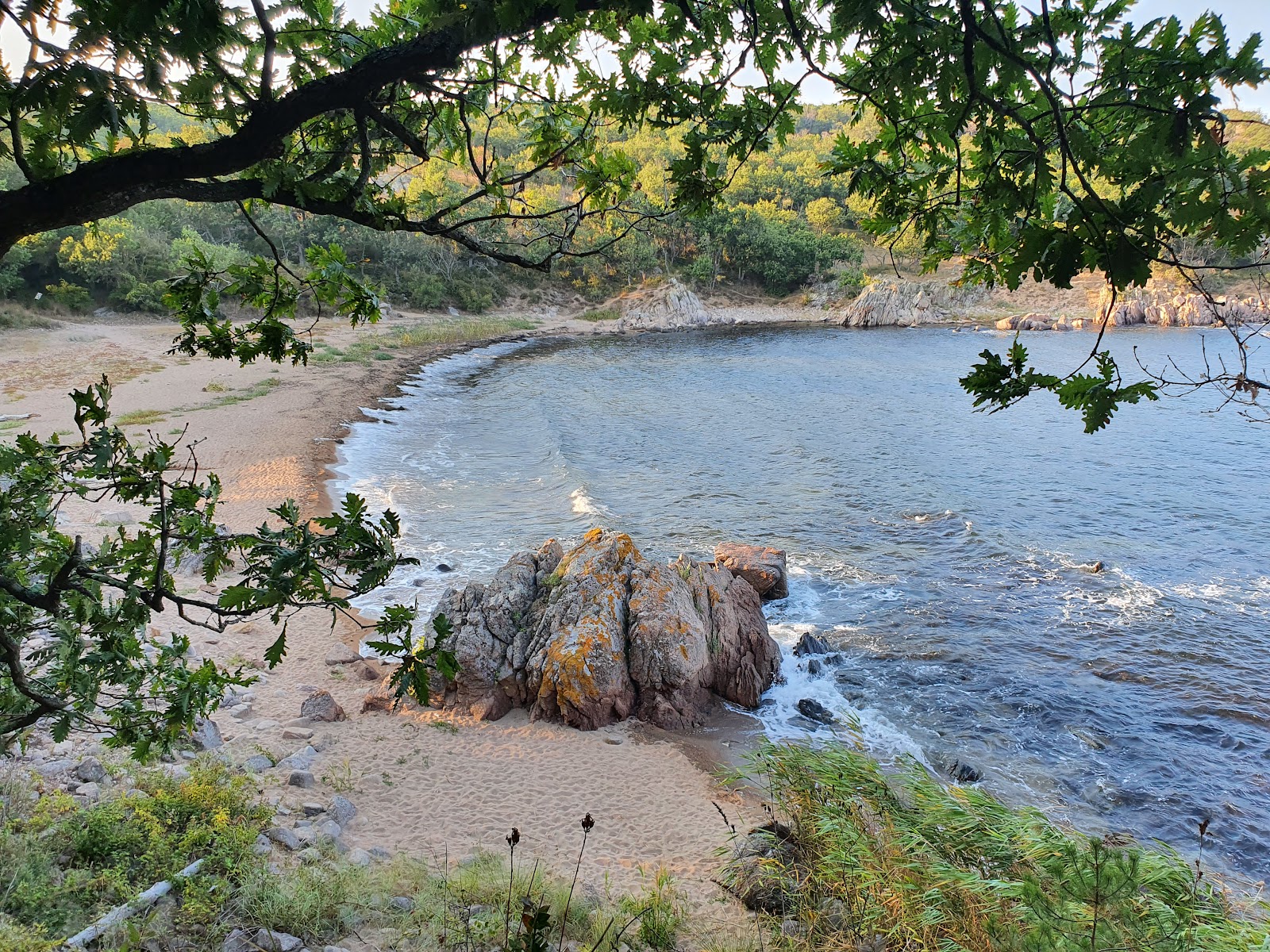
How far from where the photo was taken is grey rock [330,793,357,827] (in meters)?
6.96

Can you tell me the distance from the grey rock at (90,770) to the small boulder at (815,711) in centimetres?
772

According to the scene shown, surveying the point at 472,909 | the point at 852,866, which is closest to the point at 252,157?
the point at 472,909

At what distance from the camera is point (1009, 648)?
11781 millimetres

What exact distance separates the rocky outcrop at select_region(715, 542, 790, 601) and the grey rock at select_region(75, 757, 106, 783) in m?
9.03

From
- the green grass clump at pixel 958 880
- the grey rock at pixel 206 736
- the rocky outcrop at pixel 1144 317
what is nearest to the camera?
the green grass clump at pixel 958 880

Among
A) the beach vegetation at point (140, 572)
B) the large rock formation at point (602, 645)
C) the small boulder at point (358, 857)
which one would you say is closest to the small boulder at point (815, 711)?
the large rock formation at point (602, 645)

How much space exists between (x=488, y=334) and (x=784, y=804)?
1968 inches

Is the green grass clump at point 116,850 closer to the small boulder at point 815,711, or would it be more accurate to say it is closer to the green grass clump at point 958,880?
the green grass clump at point 958,880

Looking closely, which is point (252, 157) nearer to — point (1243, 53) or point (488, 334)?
point (1243, 53)

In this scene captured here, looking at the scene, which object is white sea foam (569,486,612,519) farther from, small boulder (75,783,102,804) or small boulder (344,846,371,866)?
small boulder (75,783,102,804)

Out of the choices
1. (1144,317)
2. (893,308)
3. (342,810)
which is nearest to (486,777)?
(342,810)

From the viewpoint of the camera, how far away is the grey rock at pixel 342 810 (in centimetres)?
696

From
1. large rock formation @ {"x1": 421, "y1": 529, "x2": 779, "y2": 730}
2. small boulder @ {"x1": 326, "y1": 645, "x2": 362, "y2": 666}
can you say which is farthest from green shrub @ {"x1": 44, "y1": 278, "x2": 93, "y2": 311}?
large rock formation @ {"x1": 421, "y1": 529, "x2": 779, "y2": 730}

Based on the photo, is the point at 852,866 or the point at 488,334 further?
the point at 488,334
